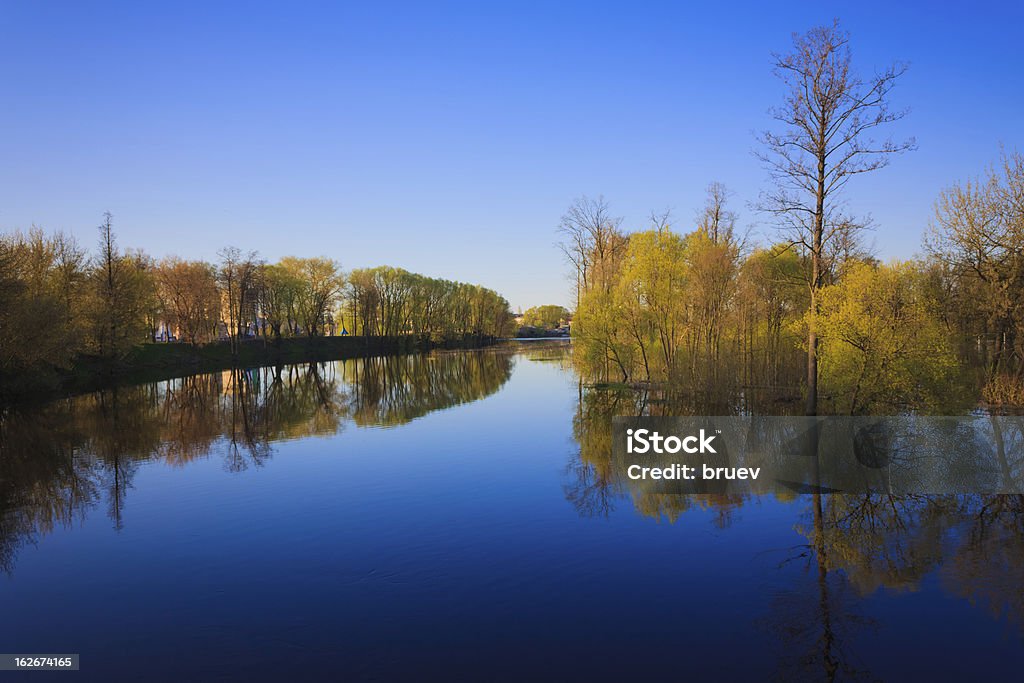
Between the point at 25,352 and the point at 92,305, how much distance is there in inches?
583

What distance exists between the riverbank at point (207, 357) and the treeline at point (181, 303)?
1402 mm

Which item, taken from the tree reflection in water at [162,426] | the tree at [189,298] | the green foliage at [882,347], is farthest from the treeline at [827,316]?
the tree at [189,298]

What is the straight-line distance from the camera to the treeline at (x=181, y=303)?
38750 mm

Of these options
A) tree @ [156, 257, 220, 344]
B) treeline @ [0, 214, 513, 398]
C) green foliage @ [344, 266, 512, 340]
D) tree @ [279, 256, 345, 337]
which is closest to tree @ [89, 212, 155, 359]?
treeline @ [0, 214, 513, 398]

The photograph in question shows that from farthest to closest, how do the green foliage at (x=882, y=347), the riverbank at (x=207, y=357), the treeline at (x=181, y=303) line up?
the riverbank at (x=207, y=357)
the treeline at (x=181, y=303)
the green foliage at (x=882, y=347)

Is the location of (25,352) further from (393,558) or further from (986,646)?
(986,646)

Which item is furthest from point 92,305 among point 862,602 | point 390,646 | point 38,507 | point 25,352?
point 862,602

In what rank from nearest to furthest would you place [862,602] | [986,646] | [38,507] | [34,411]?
[986,646], [862,602], [38,507], [34,411]

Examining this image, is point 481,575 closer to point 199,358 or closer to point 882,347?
point 882,347

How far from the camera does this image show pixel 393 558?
496 inches

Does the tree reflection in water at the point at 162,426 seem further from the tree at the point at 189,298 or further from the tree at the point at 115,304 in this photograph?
the tree at the point at 189,298

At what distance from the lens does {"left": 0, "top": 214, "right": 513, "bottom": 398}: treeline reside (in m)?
38.8

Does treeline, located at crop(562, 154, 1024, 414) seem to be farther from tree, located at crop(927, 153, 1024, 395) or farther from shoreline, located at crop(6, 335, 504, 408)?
shoreline, located at crop(6, 335, 504, 408)

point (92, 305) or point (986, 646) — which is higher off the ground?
point (92, 305)
